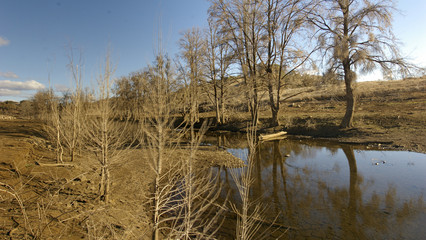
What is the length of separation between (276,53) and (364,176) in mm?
12770

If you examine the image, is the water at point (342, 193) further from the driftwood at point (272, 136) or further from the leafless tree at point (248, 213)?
the driftwood at point (272, 136)

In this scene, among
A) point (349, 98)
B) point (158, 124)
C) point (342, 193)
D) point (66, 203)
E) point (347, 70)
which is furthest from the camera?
point (349, 98)

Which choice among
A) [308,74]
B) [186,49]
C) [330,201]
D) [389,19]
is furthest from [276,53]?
[330,201]

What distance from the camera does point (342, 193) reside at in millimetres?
6988

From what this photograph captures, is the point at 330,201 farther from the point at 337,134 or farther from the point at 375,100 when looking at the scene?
the point at 375,100

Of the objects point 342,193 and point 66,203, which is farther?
point 342,193

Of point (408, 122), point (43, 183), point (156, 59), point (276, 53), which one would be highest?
point (276, 53)

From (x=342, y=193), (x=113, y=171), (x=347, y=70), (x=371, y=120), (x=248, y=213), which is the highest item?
(x=347, y=70)

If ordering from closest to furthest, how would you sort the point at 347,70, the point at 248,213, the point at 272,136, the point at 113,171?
the point at 248,213 → the point at 113,171 → the point at 347,70 → the point at 272,136

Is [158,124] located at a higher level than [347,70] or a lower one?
lower

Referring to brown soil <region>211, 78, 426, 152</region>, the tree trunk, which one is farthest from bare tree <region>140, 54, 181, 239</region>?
the tree trunk

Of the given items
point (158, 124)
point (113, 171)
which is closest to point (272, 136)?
point (113, 171)

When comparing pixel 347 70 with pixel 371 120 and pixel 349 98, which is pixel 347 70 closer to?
pixel 349 98

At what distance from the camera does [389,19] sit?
45.9 ft
